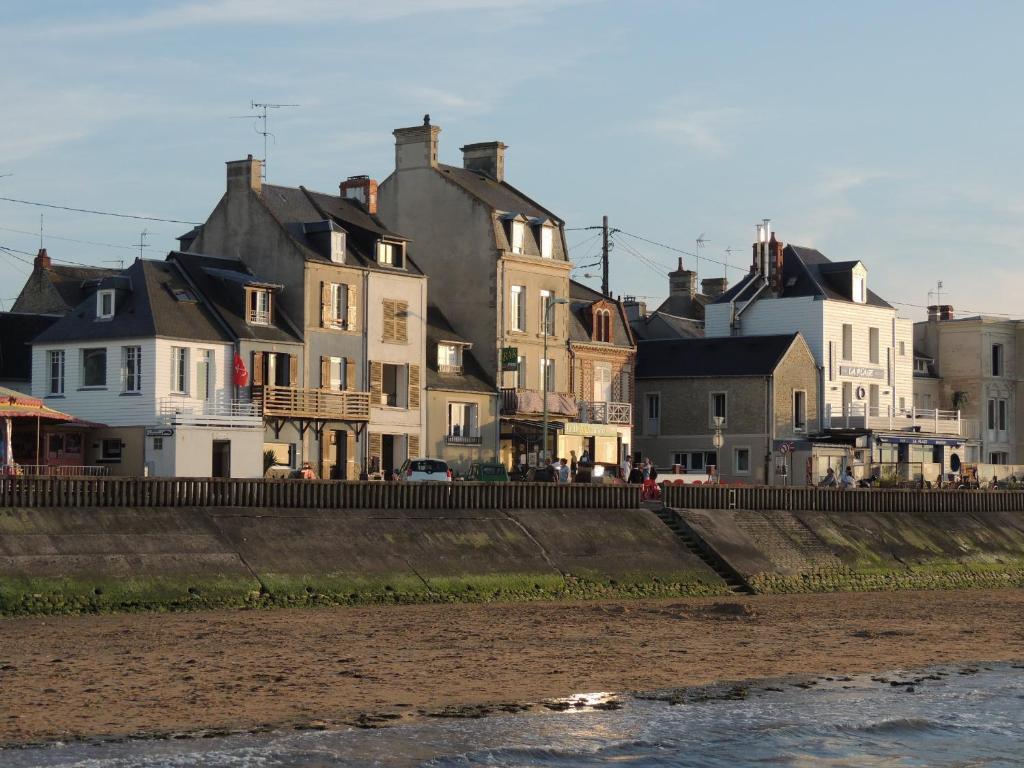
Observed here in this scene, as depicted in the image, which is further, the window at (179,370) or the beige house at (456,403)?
the beige house at (456,403)

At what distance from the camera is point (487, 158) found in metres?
A: 82.6

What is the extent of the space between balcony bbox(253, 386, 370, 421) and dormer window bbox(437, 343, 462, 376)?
646 centimetres

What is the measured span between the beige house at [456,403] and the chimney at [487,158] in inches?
382

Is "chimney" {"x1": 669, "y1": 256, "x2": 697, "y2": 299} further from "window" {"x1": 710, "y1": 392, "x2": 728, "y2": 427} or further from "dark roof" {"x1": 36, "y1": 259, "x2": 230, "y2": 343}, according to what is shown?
"dark roof" {"x1": 36, "y1": 259, "x2": 230, "y2": 343}

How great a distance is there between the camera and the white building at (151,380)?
61.2m

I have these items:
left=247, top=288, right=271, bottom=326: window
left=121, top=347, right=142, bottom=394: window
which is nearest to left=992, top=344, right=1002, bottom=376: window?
left=247, top=288, right=271, bottom=326: window

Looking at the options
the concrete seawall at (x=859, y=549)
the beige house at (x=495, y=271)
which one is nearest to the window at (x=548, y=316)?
the beige house at (x=495, y=271)

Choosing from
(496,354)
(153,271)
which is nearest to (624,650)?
(153,271)

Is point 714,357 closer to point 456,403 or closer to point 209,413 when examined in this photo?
point 456,403

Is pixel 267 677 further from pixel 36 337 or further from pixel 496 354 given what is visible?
pixel 496 354

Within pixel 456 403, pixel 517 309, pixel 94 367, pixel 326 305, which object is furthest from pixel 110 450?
pixel 517 309

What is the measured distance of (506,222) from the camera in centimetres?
7656

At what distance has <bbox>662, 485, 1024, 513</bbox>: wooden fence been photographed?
56.7 m

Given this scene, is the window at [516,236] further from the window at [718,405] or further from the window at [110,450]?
the window at [110,450]
